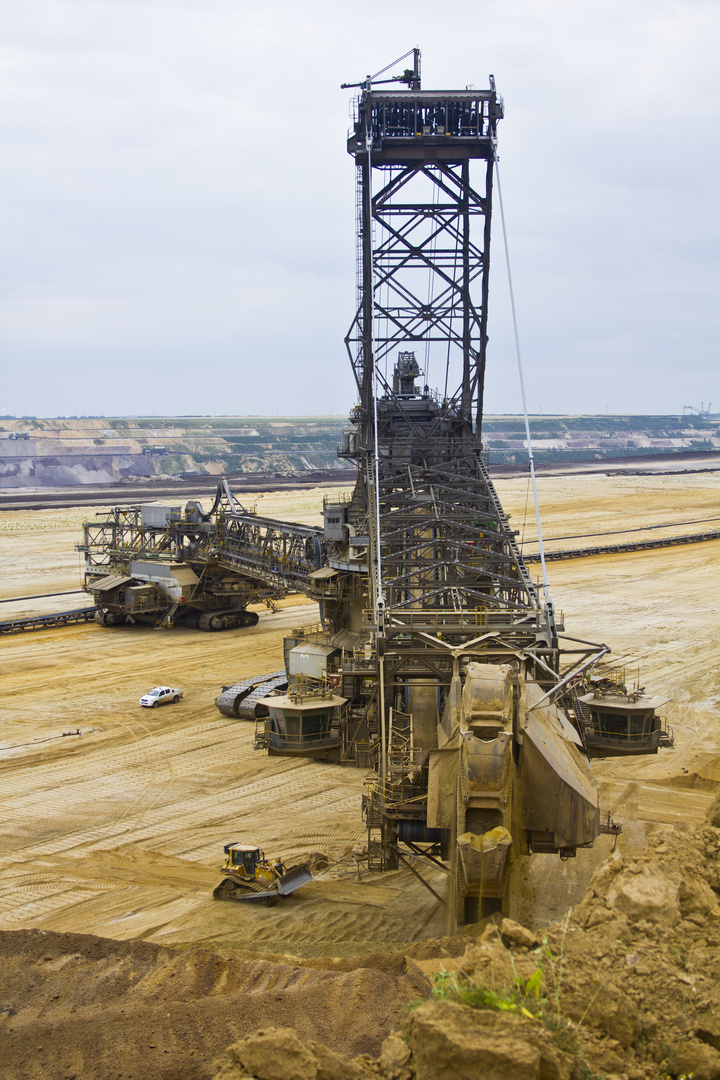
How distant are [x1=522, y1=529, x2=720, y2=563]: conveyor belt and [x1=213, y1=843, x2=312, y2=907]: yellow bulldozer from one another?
1844 inches

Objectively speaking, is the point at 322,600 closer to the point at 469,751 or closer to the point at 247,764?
the point at 247,764

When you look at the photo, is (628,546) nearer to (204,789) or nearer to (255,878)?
(204,789)

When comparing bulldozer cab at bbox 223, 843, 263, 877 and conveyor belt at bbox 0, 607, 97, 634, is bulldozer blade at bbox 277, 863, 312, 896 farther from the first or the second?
conveyor belt at bbox 0, 607, 97, 634

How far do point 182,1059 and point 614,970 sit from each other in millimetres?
4925

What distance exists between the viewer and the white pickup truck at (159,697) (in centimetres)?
3306

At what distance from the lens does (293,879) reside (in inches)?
720

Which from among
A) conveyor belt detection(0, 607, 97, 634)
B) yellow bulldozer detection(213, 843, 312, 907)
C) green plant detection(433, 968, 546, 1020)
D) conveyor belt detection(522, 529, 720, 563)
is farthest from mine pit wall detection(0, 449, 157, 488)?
green plant detection(433, 968, 546, 1020)

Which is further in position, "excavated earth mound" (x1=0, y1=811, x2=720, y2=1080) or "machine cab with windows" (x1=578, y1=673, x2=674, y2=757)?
"machine cab with windows" (x1=578, y1=673, x2=674, y2=757)

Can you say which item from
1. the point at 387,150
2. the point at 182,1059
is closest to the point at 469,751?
the point at 182,1059

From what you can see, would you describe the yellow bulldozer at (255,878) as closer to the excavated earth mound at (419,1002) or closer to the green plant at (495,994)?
the excavated earth mound at (419,1002)

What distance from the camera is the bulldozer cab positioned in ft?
60.2

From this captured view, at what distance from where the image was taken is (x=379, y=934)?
16391mm

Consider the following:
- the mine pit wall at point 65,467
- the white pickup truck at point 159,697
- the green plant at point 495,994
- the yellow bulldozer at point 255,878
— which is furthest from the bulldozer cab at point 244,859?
the mine pit wall at point 65,467

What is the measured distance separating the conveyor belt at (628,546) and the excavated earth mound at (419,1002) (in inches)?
2052
